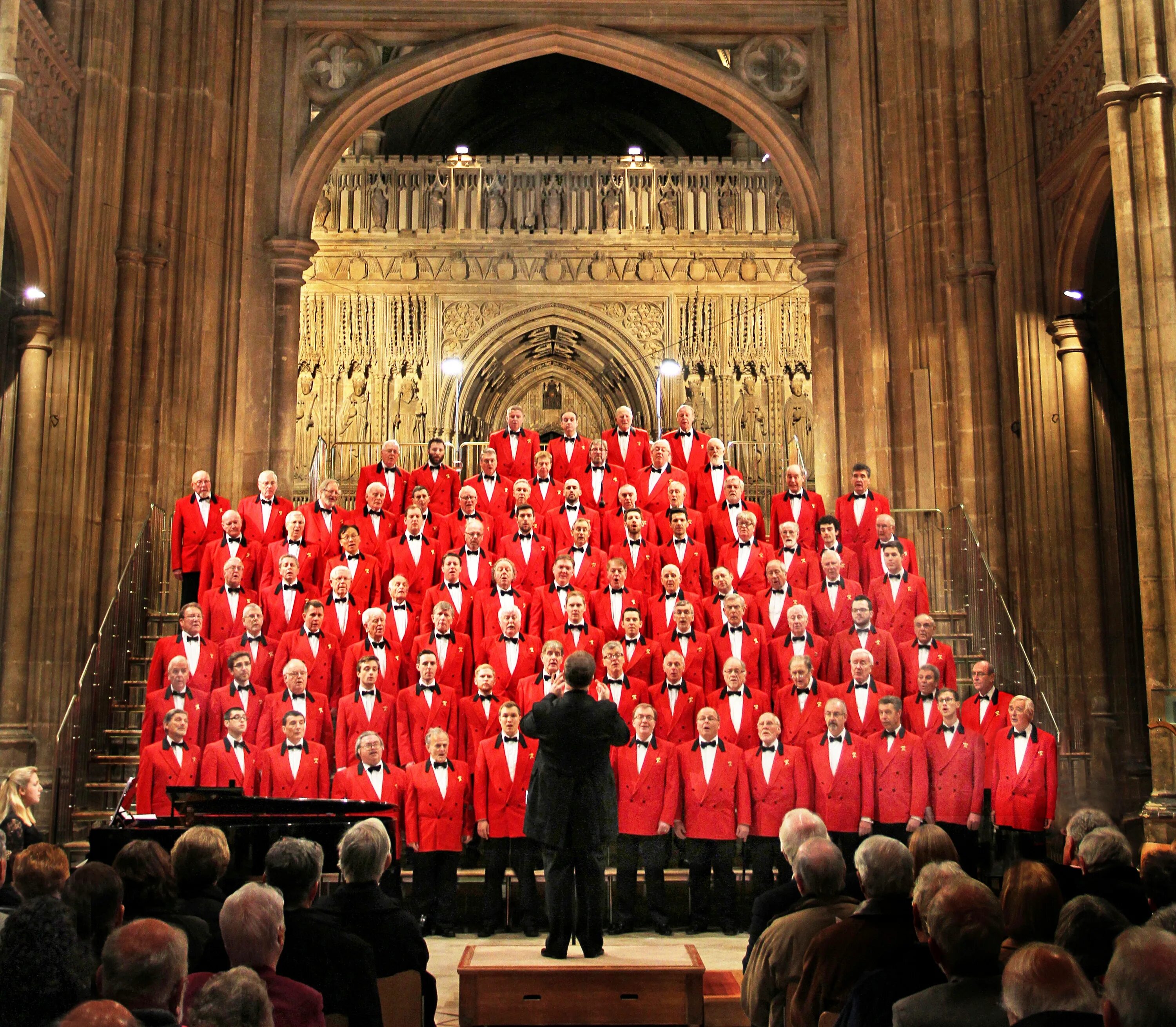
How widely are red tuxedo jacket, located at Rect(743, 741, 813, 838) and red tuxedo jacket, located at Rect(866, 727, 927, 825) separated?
1.27 feet

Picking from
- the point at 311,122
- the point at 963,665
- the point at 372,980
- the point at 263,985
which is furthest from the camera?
the point at 311,122

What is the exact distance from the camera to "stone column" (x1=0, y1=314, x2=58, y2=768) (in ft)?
28.8

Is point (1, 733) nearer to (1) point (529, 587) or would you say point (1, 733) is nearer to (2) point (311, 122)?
(1) point (529, 587)

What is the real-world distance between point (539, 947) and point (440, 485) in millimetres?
4556

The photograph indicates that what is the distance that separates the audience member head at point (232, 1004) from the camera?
7.27 feet

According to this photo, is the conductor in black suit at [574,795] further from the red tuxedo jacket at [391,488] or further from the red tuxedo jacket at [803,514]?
the red tuxedo jacket at [391,488]

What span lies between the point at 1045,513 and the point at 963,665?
4.20ft

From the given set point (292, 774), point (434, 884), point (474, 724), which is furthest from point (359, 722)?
point (434, 884)

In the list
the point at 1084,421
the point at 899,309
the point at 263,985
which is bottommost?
the point at 263,985

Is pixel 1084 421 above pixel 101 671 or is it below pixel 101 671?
above

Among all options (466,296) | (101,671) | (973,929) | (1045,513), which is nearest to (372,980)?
(973,929)

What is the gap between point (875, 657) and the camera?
788 cm

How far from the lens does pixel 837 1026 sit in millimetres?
2816

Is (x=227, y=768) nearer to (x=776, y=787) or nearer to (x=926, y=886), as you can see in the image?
(x=776, y=787)
